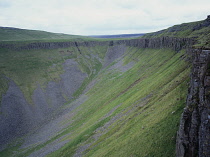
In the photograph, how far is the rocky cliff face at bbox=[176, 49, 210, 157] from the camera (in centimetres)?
2005

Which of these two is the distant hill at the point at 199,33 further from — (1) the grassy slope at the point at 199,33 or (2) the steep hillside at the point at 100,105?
(2) the steep hillside at the point at 100,105

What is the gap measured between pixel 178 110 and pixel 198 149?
10.6m

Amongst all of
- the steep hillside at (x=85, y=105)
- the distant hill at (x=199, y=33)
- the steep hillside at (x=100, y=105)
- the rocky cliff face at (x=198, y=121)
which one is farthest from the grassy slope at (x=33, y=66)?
the rocky cliff face at (x=198, y=121)

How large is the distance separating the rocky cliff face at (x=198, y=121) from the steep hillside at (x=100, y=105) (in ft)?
0.38

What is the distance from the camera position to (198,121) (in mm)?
21484

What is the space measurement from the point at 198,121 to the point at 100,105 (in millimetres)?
60484

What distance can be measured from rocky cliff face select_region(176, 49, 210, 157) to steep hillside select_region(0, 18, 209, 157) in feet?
0.38

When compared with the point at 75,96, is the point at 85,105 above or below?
above

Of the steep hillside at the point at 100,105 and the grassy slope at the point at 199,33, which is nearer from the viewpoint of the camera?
the steep hillside at the point at 100,105

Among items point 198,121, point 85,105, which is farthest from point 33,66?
point 198,121

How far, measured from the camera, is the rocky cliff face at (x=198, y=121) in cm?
2005

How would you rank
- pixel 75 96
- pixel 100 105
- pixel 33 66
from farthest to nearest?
1. pixel 33 66
2. pixel 75 96
3. pixel 100 105

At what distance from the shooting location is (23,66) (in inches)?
5423

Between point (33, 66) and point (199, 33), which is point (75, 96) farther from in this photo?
point (199, 33)
